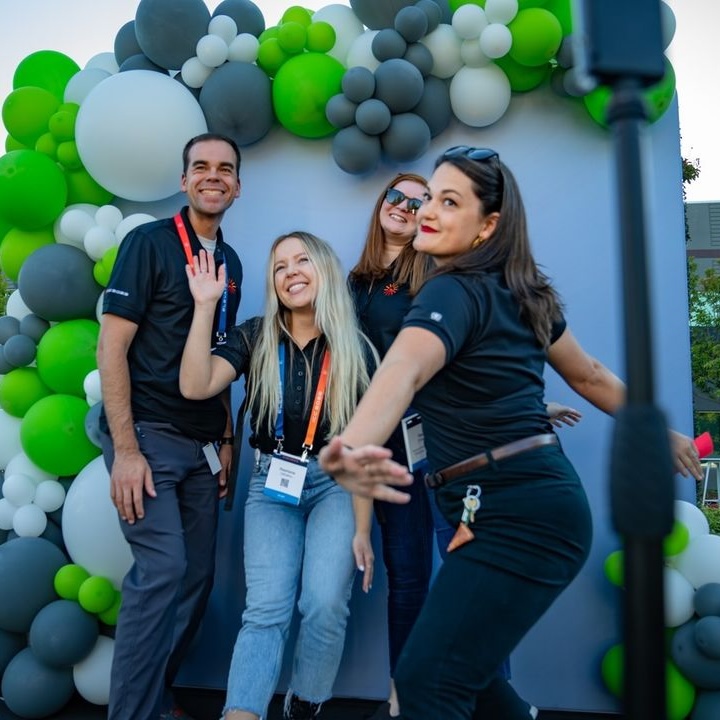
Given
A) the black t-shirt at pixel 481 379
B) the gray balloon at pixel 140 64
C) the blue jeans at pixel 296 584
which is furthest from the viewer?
the gray balloon at pixel 140 64

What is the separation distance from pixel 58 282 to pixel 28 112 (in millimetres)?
891

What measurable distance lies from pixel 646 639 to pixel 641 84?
2.06 ft

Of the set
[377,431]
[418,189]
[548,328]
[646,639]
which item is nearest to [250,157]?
[418,189]

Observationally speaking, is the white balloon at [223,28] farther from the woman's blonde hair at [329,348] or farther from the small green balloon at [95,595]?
the small green balloon at [95,595]

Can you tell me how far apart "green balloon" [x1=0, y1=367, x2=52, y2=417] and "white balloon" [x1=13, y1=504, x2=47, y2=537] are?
0.47m

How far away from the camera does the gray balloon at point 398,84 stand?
3006mm

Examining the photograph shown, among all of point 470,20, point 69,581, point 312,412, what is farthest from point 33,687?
point 470,20

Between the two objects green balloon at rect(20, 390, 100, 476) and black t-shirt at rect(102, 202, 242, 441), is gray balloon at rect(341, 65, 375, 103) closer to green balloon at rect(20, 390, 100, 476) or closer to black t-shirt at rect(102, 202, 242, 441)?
black t-shirt at rect(102, 202, 242, 441)

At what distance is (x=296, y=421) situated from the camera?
2691 mm

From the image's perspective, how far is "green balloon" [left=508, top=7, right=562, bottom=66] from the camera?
3.03 metres

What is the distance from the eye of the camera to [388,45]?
3.06m

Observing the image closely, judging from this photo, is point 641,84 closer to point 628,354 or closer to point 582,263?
point 628,354

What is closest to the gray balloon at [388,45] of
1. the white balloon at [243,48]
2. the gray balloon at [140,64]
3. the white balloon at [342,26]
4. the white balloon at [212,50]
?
the white balloon at [342,26]

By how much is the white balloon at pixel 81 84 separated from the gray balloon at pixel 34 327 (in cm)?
104
